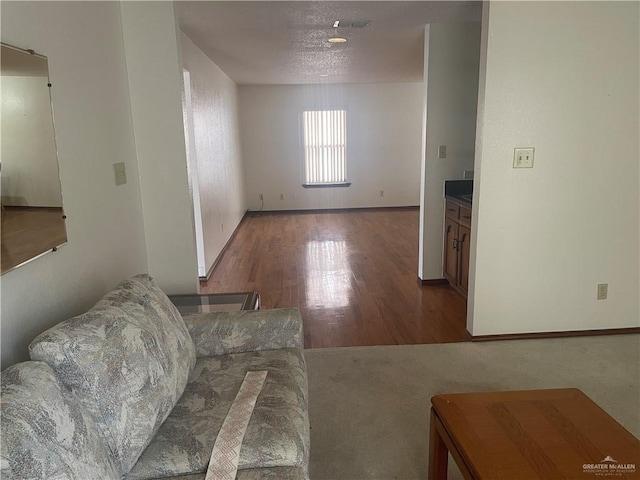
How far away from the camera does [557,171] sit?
279 centimetres

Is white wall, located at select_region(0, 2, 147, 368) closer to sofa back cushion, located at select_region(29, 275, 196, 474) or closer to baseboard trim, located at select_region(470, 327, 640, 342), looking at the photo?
sofa back cushion, located at select_region(29, 275, 196, 474)

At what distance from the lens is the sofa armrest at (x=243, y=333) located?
1.95m

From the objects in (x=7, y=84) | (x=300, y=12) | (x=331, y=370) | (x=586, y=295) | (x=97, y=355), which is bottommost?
(x=331, y=370)

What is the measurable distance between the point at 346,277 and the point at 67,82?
3102 millimetres

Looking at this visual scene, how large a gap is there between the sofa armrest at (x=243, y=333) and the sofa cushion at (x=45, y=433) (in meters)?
0.77

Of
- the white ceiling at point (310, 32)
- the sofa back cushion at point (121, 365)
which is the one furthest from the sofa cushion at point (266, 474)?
the white ceiling at point (310, 32)

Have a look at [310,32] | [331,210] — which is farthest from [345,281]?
[331,210]

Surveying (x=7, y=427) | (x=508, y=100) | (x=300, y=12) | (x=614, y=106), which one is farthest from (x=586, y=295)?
(x=7, y=427)

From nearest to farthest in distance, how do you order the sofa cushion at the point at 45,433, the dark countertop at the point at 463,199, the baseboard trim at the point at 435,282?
the sofa cushion at the point at 45,433 < the dark countertop at the point at 463,199 < the baseboard trim at the point at 435,282

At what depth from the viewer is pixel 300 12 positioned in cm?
309

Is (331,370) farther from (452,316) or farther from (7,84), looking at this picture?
(7,84)

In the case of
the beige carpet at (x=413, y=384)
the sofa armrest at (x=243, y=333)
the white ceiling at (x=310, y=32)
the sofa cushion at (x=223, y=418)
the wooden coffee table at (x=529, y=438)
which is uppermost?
the white ceiling at (x=310, y=32)

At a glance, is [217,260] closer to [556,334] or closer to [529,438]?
[556,334]

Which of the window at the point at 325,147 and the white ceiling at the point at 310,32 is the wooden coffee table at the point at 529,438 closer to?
the white ceiling at the point at 310,32
